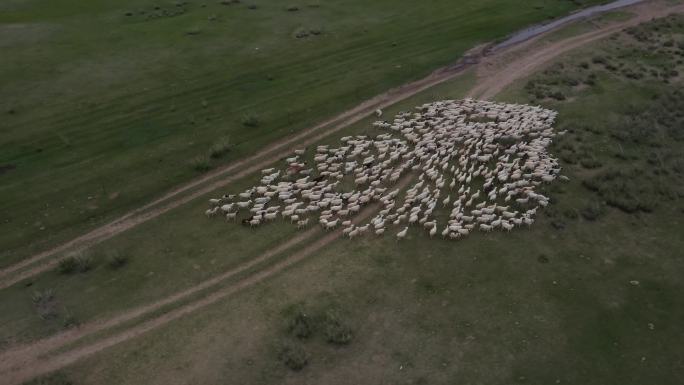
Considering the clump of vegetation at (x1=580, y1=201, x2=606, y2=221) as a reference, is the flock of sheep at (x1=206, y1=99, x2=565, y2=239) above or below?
above

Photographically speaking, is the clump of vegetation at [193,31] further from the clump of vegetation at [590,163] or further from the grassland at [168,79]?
the clump of vegetation at [590,163]

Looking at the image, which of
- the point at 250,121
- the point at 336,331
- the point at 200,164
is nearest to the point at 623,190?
the point at 336,331

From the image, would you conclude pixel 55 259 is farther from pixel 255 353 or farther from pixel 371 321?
pixel 371 321

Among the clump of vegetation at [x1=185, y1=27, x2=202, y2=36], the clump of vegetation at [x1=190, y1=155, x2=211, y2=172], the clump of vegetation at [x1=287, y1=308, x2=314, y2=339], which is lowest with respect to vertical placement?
the clump of vegetation at [x1=287, y1=308, x2=314, y2=339]

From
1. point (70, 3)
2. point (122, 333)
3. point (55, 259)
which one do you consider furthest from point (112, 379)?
point (70, 3)

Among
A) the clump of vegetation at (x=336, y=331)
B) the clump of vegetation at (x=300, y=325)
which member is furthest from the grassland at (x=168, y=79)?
the clump of vegetation at (x=336, y=331)

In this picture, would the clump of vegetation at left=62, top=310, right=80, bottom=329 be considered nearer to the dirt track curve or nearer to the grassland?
the dirt track curve

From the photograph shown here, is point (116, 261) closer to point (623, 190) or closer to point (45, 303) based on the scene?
point (45, 303)

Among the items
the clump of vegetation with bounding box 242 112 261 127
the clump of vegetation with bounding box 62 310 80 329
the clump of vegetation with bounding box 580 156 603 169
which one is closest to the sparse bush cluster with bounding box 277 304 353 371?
the clump of vegetation with bounding box 62 310 80 329
